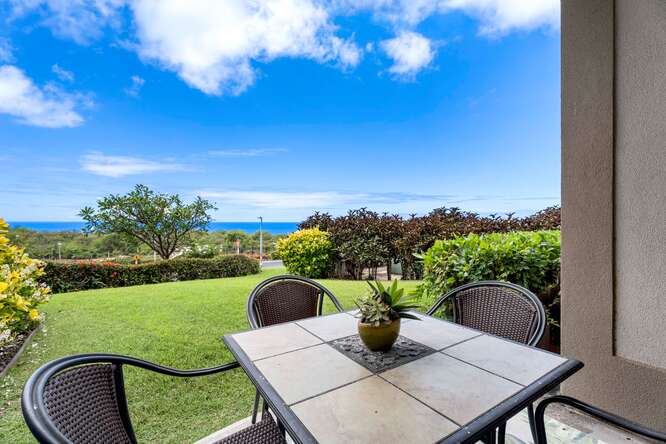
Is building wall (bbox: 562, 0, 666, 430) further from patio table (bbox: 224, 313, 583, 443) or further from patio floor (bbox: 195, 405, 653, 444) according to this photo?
patio table (bbox: 224, 313, 583, 443)

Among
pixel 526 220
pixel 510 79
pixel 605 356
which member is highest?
pixel 510 79

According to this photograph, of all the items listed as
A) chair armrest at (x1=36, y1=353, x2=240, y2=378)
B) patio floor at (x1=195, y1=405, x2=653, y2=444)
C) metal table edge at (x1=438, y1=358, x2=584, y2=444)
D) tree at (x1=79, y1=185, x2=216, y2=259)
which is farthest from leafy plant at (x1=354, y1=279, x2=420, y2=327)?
tree at (x1=79, y1=185, x2=216, y2=259)

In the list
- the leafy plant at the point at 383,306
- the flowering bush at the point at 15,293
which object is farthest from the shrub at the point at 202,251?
the leafy plant at the point at 383,306

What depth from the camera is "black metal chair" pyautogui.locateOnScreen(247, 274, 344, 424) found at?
202 centimetres

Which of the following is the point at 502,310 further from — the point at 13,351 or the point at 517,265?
the point at 13,351

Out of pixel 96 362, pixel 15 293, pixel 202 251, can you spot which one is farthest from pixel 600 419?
pixel 202 251

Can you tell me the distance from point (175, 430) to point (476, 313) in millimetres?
2105

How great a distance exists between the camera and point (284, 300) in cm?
215

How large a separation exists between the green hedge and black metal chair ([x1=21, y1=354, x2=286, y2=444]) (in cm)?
717

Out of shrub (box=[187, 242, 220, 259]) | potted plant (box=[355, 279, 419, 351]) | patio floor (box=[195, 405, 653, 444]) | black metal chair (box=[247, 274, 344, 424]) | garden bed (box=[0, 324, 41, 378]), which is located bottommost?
patio floor (box=[195, 405, 653, 444])

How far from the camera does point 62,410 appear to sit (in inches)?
31.6

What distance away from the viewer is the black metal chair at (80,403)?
693mm

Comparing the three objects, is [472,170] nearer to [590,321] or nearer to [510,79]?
[510,79]

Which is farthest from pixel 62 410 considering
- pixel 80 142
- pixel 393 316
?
pixel 80 142
